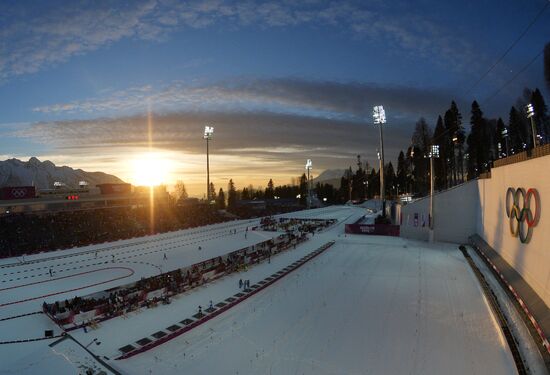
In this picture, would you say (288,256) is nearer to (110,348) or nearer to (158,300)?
(158,300)

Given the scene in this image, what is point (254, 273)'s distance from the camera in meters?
24.0

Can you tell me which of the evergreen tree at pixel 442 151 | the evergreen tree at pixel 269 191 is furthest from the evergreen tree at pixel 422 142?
the evergreen tree at pixel 269 191

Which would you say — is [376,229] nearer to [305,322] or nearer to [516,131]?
[305,322]

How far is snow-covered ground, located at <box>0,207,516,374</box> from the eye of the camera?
37.8 feet

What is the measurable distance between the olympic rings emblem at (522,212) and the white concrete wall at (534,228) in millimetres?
310

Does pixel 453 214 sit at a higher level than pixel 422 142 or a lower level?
lower

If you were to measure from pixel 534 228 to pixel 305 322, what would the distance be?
38.2 ft

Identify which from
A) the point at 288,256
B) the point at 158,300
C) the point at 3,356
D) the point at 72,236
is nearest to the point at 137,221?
the point at 72,236

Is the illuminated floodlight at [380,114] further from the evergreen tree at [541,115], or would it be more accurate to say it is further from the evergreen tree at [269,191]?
the evergreen tree at [269,191]

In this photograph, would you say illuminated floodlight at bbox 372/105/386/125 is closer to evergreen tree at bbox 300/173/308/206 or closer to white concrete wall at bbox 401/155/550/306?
white concrete wall at bbox 401/155/550/306

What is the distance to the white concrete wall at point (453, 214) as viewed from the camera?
34.0 metres

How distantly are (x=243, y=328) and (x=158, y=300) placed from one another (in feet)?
19.5

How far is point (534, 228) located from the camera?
16.5m

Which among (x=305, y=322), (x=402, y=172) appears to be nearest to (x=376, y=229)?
Answer: (x=305, y=322)
